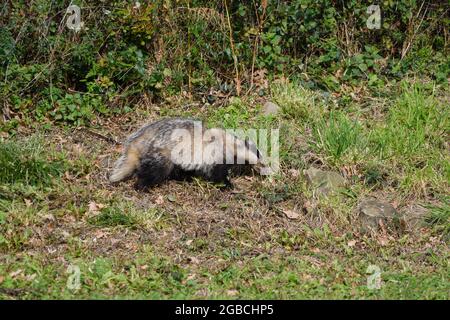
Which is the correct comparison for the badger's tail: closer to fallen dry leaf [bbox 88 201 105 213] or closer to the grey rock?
fallen dry leaf [bbox 88 201 105 213]

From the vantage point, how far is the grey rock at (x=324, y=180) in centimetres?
791

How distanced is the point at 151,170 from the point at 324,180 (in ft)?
5.58

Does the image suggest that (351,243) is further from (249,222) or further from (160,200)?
(160,200)

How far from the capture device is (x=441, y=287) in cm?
645

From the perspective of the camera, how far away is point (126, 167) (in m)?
8.02

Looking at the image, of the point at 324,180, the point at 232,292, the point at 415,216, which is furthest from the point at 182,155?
the point at 415,216

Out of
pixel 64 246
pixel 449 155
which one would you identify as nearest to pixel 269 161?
pixel 449 155

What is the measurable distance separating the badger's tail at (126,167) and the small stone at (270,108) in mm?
1864

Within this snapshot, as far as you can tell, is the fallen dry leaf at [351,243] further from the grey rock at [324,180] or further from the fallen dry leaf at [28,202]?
the fallen dry leaf at [28,202]

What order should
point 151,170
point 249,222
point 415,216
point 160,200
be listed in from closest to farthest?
point 249,222, point 415,216, point 160,200, point 151,170

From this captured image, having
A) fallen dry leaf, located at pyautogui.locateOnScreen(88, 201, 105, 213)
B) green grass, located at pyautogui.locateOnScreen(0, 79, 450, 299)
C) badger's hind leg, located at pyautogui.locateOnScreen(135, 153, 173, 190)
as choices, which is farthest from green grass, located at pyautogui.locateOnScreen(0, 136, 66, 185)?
badger's hind leg, located at pyautogui.locateOnScreen(135, 153, 173, 190)

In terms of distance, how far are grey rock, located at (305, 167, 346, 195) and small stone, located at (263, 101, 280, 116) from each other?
129 centimetres

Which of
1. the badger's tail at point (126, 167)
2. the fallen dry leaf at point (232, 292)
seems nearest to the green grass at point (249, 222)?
the fallen dry leaf at point (232, 292)

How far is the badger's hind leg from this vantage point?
26.0ft
